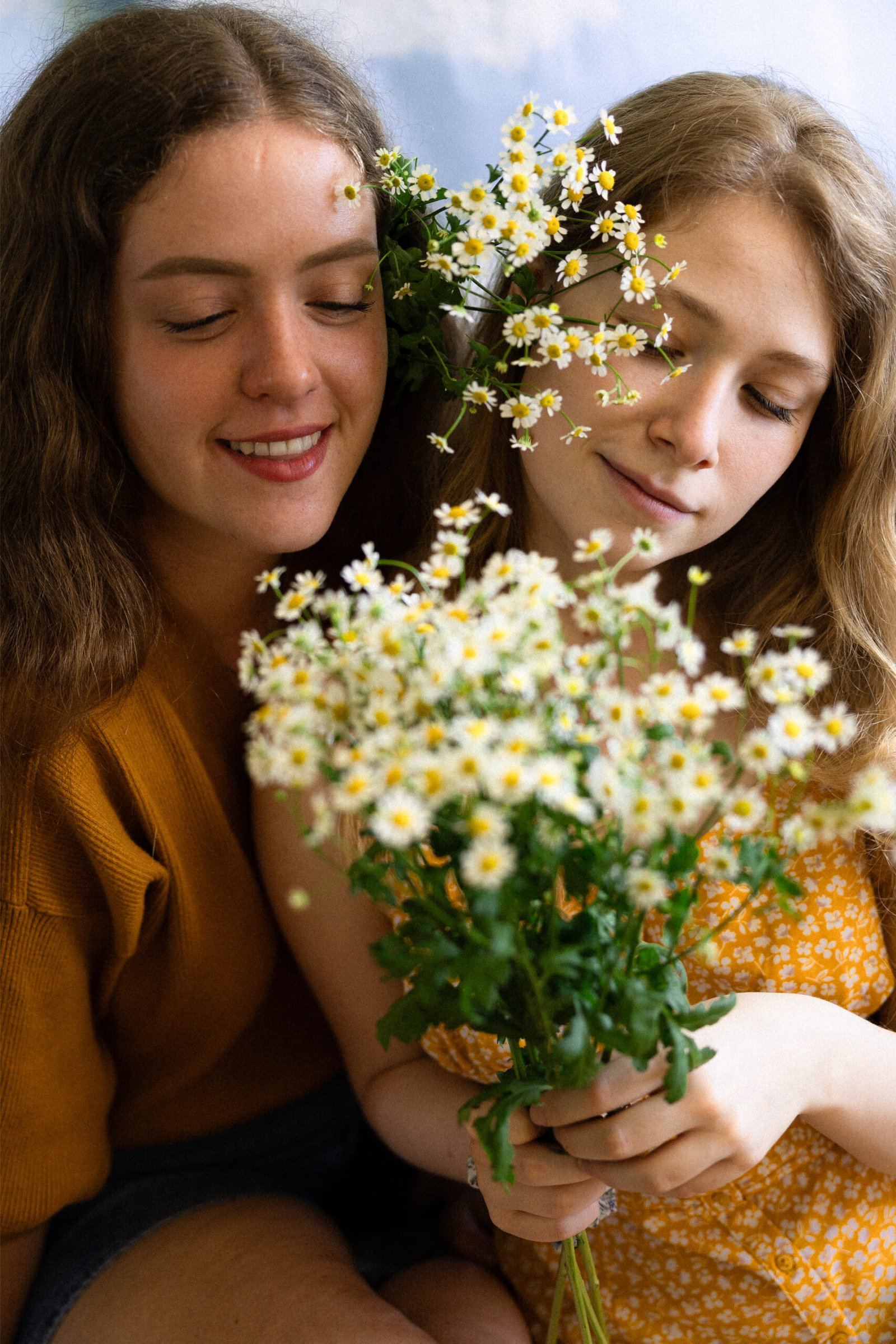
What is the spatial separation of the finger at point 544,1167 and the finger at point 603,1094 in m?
0.05

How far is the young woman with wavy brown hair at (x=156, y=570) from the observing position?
1.12 meters

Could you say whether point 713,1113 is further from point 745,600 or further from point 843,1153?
point 745,600

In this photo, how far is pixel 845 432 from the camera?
4.12 feet

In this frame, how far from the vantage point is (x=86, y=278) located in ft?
3.83

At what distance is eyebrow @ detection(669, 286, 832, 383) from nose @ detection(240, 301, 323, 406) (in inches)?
14.9

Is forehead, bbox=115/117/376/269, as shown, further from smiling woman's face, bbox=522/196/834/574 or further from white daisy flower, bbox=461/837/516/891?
white daisy flower, bbox=461/837/516/891

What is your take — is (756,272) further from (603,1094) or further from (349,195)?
(603,1094)

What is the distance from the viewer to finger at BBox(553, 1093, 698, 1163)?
83 centimetres

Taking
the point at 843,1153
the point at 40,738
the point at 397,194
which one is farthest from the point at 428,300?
the point at 843,1153

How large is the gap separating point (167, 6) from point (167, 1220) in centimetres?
142

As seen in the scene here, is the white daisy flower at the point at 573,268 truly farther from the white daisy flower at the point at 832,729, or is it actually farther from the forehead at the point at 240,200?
the white daisy flower at the point at 832,729

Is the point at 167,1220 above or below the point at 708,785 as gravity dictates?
below

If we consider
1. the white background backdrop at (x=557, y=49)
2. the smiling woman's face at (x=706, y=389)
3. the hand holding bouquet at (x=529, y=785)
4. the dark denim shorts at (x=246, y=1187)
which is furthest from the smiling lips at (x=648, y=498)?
the dark denim shorts at (x=246, y=1187)

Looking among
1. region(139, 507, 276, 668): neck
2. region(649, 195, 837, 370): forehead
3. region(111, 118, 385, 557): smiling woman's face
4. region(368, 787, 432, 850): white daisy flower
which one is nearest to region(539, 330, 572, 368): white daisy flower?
region(649, 195, 837, 370): forehead
